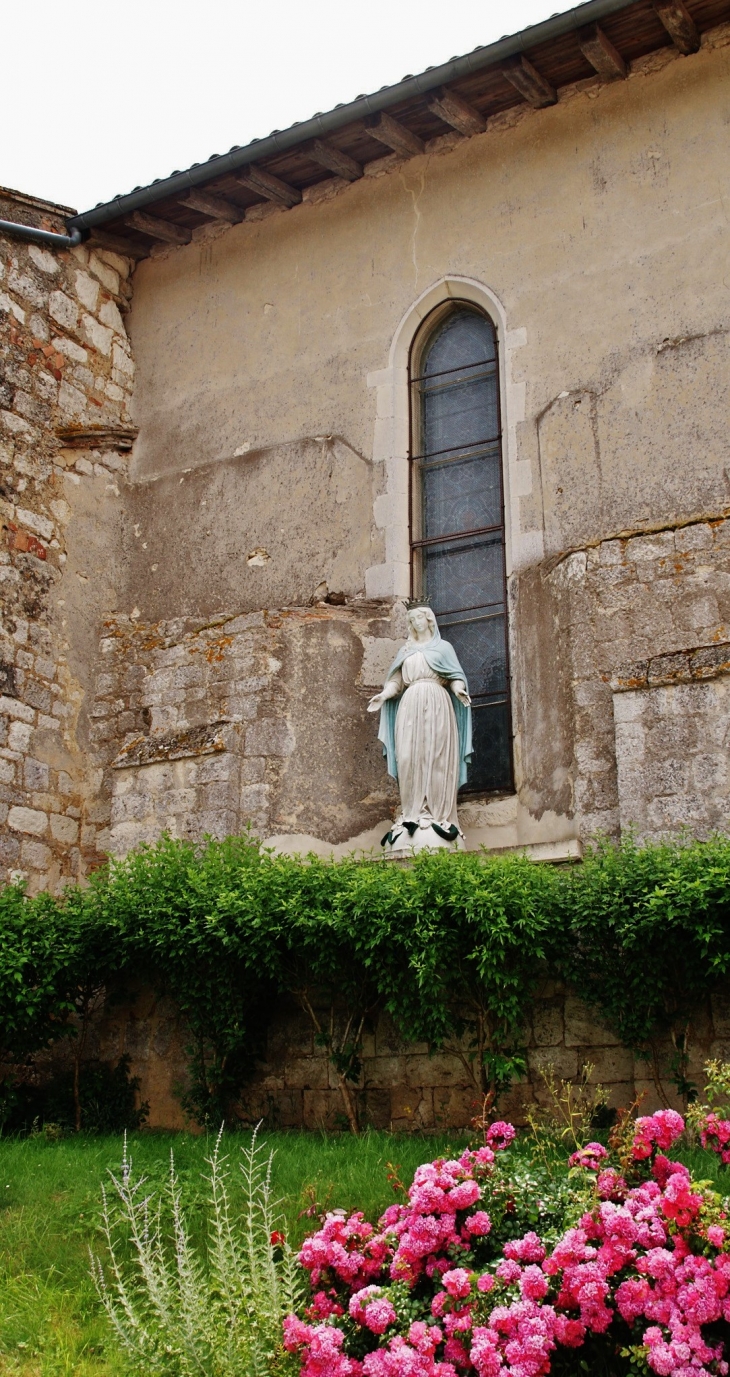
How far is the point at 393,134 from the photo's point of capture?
10.9m

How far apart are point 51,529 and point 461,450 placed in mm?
3185

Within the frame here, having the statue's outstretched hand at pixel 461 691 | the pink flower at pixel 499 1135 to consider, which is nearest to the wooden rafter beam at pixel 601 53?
the statue's outstretched hand at pixel 461 691

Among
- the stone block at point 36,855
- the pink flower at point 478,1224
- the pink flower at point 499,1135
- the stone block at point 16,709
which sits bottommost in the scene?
the pink flower at point 478,1224

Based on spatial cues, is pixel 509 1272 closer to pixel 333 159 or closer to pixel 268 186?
pixel 333 159

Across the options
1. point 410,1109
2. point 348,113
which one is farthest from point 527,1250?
point 348,113

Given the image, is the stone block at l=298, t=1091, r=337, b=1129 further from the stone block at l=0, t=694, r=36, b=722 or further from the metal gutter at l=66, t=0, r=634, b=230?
the metal gutter at l=66, t=0, r=634, b=230

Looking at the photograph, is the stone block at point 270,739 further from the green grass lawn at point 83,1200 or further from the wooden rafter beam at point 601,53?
the wooden rafter beam at point 601,53

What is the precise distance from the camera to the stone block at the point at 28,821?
396 inches

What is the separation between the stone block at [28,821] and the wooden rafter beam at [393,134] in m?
5.64

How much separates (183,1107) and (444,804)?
243 centimetres

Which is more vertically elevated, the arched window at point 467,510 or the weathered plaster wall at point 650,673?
the arched window at point 467,510

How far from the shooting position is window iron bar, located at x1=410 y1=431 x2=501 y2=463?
10.8 meters

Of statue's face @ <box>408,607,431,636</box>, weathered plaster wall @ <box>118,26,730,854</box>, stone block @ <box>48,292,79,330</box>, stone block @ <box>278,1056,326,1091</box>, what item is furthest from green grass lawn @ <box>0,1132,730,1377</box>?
stone block @ <box>48,292,79,330</box>

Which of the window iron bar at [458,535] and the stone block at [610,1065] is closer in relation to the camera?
the stone block at [610,1065]
